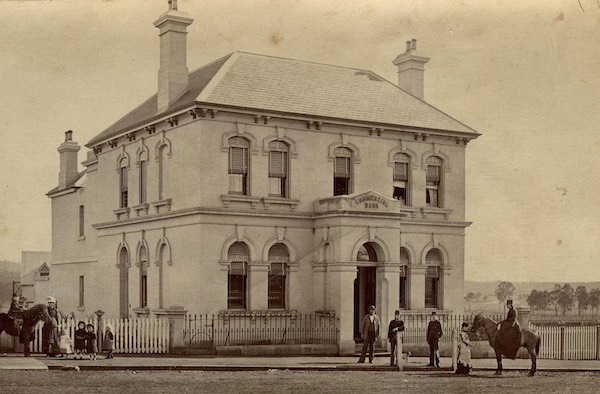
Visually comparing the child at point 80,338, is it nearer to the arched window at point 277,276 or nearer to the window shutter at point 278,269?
the arched window at point 277,276

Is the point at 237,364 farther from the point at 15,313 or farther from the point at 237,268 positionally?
the point at 237,268

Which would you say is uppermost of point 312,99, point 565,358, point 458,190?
point 312,99

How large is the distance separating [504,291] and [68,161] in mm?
23768

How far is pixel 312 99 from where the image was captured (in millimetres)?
32438

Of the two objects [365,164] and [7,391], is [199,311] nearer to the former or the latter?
[365,164]

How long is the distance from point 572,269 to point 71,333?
16.2 m

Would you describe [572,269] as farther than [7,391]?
Yes

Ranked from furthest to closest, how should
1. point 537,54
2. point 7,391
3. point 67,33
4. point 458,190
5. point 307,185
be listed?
point 458,190 → point 307,185 → point 537,54 → point 67,33 → point 7,391

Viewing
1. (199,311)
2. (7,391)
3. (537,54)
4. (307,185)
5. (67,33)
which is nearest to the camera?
(7,391)

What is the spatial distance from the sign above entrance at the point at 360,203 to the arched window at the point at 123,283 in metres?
8.38

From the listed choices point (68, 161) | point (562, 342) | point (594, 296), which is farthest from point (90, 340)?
point (68, 161)

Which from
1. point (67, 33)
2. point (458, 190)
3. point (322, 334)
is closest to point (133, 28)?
point (67, 33)

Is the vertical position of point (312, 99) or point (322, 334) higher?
point (312, 99)

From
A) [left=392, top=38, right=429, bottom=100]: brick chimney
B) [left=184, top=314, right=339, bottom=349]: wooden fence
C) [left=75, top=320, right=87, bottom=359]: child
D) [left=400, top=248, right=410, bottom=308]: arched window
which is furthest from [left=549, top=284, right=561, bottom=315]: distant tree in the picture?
[left=75, top=320, right=87, bottom=359]: child
